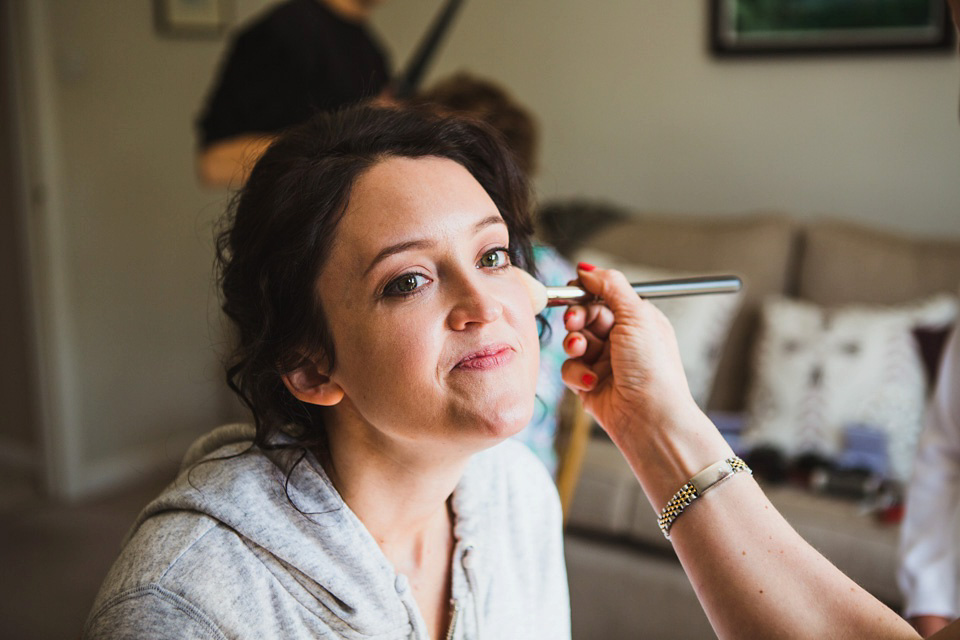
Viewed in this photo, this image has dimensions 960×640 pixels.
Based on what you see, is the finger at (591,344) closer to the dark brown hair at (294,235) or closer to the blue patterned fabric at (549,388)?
the dark brown hair at (294,235)

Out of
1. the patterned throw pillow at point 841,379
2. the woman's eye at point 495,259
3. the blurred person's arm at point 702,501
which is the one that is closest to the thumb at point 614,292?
the blurred person's arm at point 702,501

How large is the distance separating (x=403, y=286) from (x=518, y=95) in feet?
9.51

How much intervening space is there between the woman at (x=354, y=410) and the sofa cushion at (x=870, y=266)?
203 cm

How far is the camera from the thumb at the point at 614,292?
1.05m

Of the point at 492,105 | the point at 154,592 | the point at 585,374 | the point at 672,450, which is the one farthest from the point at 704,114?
the point at 154,592

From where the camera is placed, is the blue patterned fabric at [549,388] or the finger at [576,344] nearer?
the finger at [576,344]

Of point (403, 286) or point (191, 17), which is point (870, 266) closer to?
point (403, 286)

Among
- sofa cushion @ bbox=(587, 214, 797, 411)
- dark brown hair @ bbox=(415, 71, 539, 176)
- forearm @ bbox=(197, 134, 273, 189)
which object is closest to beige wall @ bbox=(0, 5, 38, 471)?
forearm @ bbox=(197, 134, 273, 189)

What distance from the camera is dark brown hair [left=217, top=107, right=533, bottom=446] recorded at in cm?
93

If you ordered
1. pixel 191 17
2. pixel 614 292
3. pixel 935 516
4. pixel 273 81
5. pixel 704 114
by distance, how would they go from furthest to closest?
pixel 191 17 → pixel 704 114 → pixel 273 81 → pixel 935 516 → pixel 614 292

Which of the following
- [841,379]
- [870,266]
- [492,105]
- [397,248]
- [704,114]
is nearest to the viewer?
[397,248]

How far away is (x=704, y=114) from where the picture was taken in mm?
3277

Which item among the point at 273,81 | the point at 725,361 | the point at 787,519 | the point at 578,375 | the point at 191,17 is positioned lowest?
the point at 787,519

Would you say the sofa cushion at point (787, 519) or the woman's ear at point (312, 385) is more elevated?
the woman's ear at point (312, 385)
